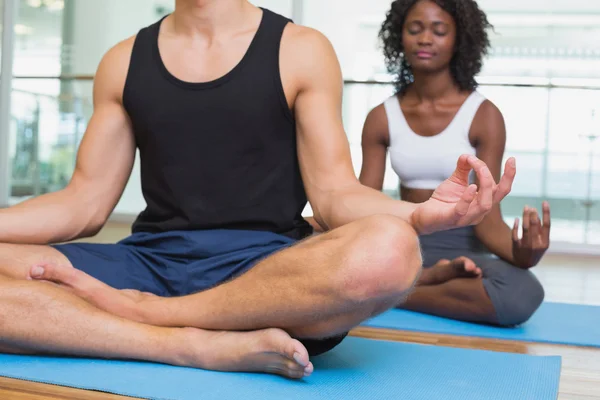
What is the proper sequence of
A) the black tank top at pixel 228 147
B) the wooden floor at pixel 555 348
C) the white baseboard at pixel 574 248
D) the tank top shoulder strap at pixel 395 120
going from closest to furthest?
the wooden floor at pixel 555 348 < the black tank top at pixel 228 147 < the tank top shoulder strap at pixel 395 120 < the white baseboard at pixel 574 248

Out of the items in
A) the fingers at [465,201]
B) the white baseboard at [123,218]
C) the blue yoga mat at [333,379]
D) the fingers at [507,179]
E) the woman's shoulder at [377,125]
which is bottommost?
the white baseboard at [123,218]

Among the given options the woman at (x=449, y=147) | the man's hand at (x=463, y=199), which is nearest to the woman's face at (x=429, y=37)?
the woman at (x=449, y=147)

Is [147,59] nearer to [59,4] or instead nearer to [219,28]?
[219,28]

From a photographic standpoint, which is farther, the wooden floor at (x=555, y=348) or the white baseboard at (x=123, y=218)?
the white baseboard at (x=123, y=218)

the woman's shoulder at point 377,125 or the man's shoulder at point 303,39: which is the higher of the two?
the man's shoulder at point 303,39

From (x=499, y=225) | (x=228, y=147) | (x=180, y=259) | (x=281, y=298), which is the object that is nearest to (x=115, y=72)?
(x=228, y=147)

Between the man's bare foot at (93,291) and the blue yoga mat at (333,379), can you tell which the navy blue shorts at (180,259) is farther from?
the blue yoga mat at (333,379)

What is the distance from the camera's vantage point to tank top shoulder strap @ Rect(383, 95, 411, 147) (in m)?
2.34

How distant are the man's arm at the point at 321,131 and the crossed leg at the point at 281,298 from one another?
184 millimetres

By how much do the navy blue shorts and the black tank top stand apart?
4 cm

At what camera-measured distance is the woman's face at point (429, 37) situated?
230 cm

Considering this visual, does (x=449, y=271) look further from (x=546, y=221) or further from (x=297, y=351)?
(x=297, y=351)

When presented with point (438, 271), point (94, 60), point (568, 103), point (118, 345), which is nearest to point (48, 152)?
point (94, 60)

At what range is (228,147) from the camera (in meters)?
1.49
